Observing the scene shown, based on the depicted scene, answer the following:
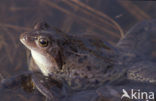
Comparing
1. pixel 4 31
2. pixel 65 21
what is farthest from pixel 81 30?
pixel 4 31

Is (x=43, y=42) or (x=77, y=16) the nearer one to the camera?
(x=43, y=42)

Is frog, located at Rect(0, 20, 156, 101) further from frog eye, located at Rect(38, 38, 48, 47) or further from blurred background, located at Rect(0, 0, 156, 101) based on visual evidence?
blurred background, located at Rect(0, 0, 156, 101)

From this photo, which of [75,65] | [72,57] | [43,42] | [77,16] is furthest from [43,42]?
[77,16]

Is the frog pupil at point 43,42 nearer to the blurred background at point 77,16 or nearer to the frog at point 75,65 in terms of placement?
the frog at point 75,65

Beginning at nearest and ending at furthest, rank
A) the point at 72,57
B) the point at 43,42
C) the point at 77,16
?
1. the point at 43,42
2. the point at 72,57
3. the point at 77,16

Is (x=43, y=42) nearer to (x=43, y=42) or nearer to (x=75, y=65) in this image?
(x=43, y=42)

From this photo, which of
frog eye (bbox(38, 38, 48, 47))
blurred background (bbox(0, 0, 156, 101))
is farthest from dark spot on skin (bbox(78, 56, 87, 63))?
blurred background (bbox(0, 0, 156, 101))

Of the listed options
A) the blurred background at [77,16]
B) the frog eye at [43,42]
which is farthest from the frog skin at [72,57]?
the blurred background at [77,16]
